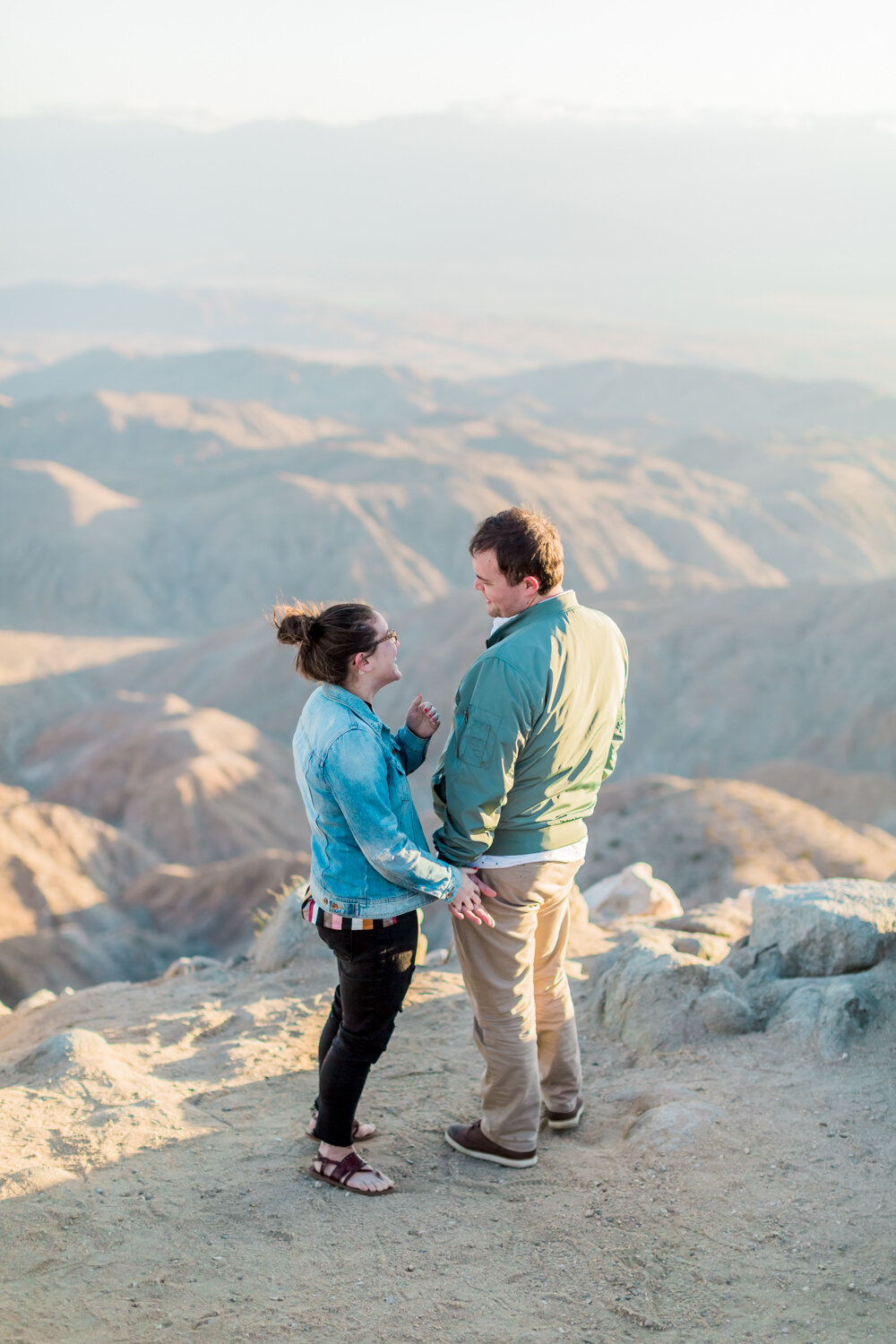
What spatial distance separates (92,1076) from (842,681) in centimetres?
3067

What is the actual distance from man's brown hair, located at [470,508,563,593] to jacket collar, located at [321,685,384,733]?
2.05ft

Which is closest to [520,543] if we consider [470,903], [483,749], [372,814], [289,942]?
[483,749]

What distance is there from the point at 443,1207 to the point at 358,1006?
803 mm

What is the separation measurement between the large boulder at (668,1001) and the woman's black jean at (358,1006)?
1.89 meters

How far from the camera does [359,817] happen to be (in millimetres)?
3459

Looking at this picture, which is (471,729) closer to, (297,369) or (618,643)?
(618,643)

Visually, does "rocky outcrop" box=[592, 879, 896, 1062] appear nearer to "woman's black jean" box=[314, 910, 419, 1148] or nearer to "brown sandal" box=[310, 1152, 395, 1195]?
"brown sandal" box=[310, 1152, 395, 1195]

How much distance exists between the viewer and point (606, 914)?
9.82 m

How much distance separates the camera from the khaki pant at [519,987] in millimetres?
3811

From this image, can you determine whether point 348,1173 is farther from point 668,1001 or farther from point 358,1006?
point 668,1001

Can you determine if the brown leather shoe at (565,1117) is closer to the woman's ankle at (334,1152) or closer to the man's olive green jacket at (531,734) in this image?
the woman's ankle at (334,1152)

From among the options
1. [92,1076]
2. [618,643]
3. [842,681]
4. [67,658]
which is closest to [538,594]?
[618,643]

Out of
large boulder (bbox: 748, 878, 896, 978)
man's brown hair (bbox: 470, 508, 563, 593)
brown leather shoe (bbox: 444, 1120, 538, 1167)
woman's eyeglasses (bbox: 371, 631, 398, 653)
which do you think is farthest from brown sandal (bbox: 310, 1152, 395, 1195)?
large boulder (bbox: 748, 878, 896, 978)

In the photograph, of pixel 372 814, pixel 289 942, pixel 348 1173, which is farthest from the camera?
pixel 289 942
